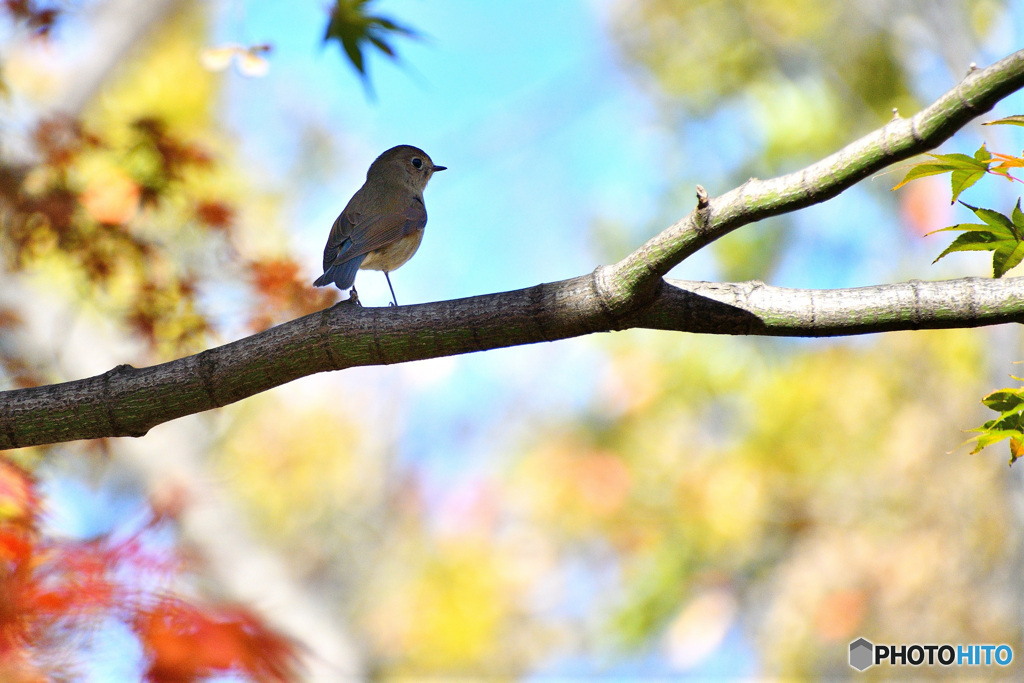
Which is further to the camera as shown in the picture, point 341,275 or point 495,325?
point 341,275

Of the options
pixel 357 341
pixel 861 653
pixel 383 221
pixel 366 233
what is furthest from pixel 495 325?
pixel 861 653

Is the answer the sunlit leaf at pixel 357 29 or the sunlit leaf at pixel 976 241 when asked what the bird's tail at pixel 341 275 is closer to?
the sunlit leaf at pixel 357 29

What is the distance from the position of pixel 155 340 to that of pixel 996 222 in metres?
3.07

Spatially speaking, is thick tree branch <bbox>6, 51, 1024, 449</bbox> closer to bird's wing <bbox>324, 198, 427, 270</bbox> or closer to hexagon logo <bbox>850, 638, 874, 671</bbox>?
bird's wing <bbox>324, 198, 427, 270</bbox>

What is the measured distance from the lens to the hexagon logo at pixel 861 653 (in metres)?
5.93

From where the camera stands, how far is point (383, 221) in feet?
11.3

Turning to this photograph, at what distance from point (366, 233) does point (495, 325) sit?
1.62m

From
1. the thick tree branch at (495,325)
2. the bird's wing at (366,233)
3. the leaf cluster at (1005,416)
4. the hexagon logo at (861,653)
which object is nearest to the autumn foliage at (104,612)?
the thick tree branch at (495,325)

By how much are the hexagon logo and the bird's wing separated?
4.81 meters

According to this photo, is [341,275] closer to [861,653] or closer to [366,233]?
[366,233]

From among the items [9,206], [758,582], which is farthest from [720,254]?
[9,206]

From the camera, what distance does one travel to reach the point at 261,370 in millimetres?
1886

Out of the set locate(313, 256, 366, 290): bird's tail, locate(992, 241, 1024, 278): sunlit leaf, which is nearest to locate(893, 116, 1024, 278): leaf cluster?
locate(992, 241, 1024, 278): sunlit leaf

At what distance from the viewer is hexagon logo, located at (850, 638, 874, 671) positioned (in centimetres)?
593
